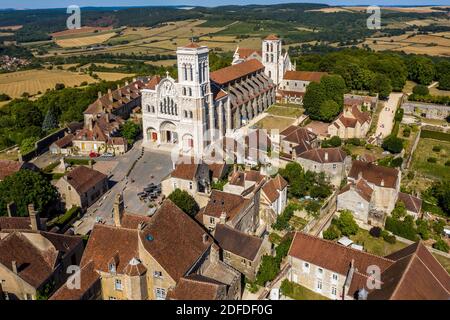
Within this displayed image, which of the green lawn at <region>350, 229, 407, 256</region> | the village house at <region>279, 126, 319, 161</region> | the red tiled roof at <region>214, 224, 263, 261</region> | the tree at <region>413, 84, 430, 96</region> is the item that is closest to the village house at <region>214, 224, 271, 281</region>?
the red tiled roof at <region>214, 224, 263, 261</region>

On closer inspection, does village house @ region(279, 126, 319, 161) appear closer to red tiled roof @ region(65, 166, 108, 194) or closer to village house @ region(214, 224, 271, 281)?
village house @ region(214, 224, 271, 281)

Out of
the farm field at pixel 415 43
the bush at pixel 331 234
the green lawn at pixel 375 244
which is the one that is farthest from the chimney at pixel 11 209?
the farm field at pixel 415 43

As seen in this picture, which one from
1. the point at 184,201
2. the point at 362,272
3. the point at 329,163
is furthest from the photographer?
the point at 329,163

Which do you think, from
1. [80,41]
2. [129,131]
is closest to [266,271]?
[129,131]

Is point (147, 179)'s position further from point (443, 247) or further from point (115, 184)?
point (443, 247)

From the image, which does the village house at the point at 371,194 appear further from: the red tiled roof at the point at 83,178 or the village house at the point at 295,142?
the red tiled roof at the point at 83,178

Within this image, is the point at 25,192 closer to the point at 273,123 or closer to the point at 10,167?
the point at 10,167
